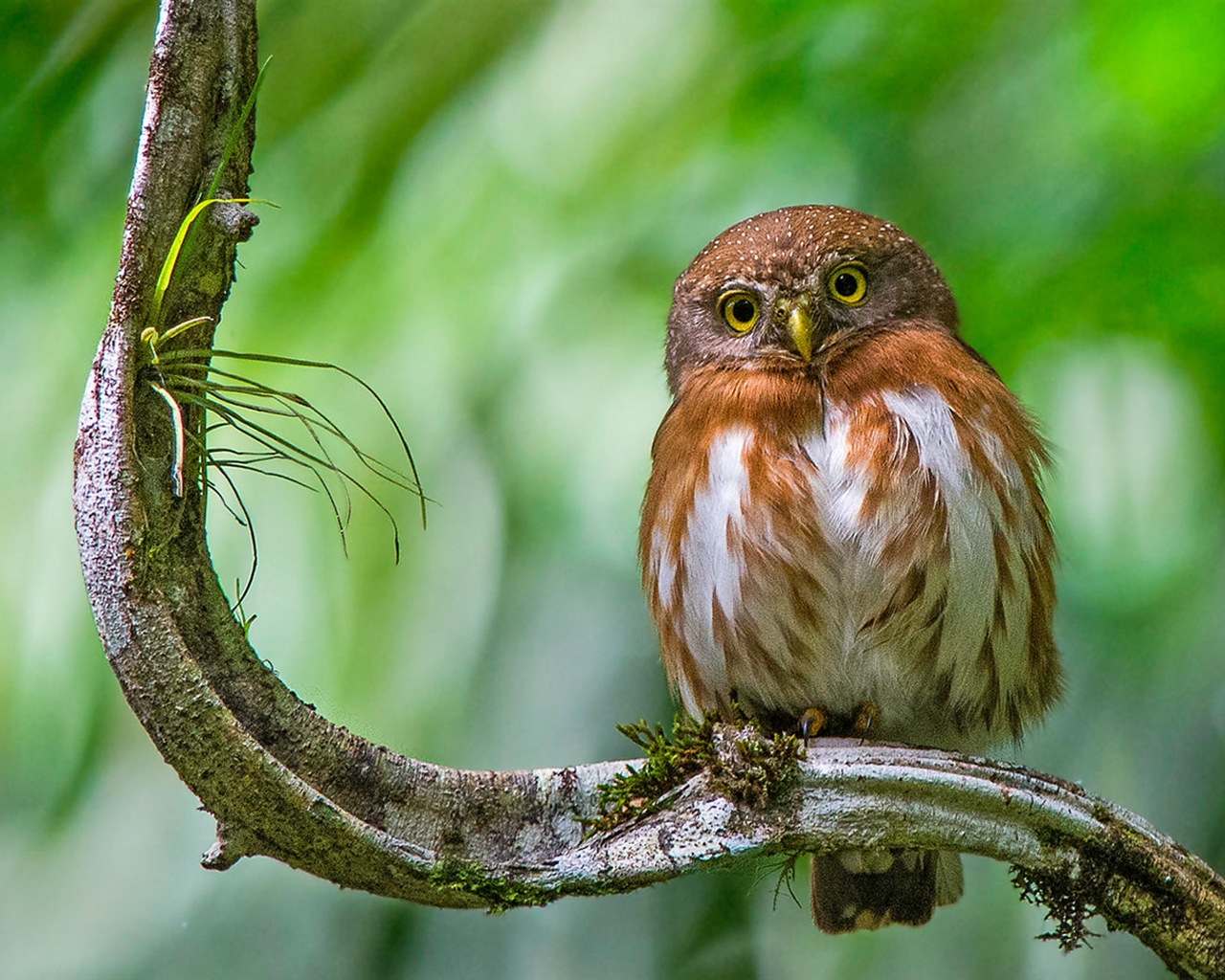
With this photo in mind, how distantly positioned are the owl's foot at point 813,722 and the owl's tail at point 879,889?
Result: 0.33 meters

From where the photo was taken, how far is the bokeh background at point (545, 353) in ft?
9.57

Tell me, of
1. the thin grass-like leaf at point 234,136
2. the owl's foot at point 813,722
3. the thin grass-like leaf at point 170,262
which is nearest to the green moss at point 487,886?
the owl's foot at point 813,722

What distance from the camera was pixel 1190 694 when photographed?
300 cm

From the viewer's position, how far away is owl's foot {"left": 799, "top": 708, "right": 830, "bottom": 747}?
258 cm

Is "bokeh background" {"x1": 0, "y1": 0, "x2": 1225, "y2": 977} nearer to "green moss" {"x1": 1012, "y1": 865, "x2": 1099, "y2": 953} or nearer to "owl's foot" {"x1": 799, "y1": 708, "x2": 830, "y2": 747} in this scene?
"owl's foot" {"x1": 799, "y1": 708, "x2": 830, "y2": 747}

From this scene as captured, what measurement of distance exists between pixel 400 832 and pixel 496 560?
3.94ft

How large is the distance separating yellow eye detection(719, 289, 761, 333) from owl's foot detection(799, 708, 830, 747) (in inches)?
32.7

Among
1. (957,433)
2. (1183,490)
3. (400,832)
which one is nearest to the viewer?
(400,832)

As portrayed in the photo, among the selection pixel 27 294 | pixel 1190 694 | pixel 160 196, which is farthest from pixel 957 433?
pixel 27 294

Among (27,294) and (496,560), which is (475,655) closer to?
(496,560)

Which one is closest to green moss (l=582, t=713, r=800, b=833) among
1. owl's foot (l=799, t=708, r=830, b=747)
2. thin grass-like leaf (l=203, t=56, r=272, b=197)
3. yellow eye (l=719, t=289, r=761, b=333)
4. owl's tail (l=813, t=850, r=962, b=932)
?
owl's foot (l=799, t=708, r=830, b=747)

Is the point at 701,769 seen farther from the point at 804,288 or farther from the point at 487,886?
the point at 804,288

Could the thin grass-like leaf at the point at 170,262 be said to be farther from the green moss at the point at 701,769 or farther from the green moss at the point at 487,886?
the green moss at the point at 701,769

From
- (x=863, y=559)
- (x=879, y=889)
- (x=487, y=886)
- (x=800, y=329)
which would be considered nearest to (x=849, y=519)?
(x=863, y=559)
